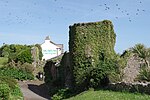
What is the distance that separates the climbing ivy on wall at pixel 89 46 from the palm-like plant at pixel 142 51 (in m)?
2.22

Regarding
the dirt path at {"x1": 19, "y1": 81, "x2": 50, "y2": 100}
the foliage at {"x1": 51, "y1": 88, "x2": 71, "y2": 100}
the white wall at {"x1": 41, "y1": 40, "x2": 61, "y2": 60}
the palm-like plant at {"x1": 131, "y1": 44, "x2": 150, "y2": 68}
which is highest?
the white wall at {"x1": 41, "y1": 40, "x2": 61, "y2": 60}

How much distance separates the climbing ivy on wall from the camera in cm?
2766

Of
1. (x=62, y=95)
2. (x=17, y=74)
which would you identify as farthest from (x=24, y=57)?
(x=62, y=95)

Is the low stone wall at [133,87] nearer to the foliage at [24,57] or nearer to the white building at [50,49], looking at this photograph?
the foliage at [24,57]

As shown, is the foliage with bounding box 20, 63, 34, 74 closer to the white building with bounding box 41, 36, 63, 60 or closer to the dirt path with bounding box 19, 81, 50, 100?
the dirt path with bounding box 19, 81, 50, 100

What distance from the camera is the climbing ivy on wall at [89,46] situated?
90.7 ft

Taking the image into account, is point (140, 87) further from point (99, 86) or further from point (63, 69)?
point (63, 69)

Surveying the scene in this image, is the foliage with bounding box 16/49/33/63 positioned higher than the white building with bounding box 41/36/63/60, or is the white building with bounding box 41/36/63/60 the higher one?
the white building with bounding box 41/36/63/60

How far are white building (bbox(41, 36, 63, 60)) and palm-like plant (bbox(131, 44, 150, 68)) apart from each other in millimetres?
62732

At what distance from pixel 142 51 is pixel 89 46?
14.0ft

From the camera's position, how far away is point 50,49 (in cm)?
9281

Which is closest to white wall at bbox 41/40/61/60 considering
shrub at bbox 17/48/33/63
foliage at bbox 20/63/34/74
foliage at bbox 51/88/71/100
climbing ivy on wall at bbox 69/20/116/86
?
shrub at bbox 17/48/33/63

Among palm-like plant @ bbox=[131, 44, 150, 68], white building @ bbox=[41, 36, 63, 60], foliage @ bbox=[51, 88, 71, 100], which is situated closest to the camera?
palm-like plant @ bbox=[131, 44, 150, 68]

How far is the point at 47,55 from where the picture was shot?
90625 mm
